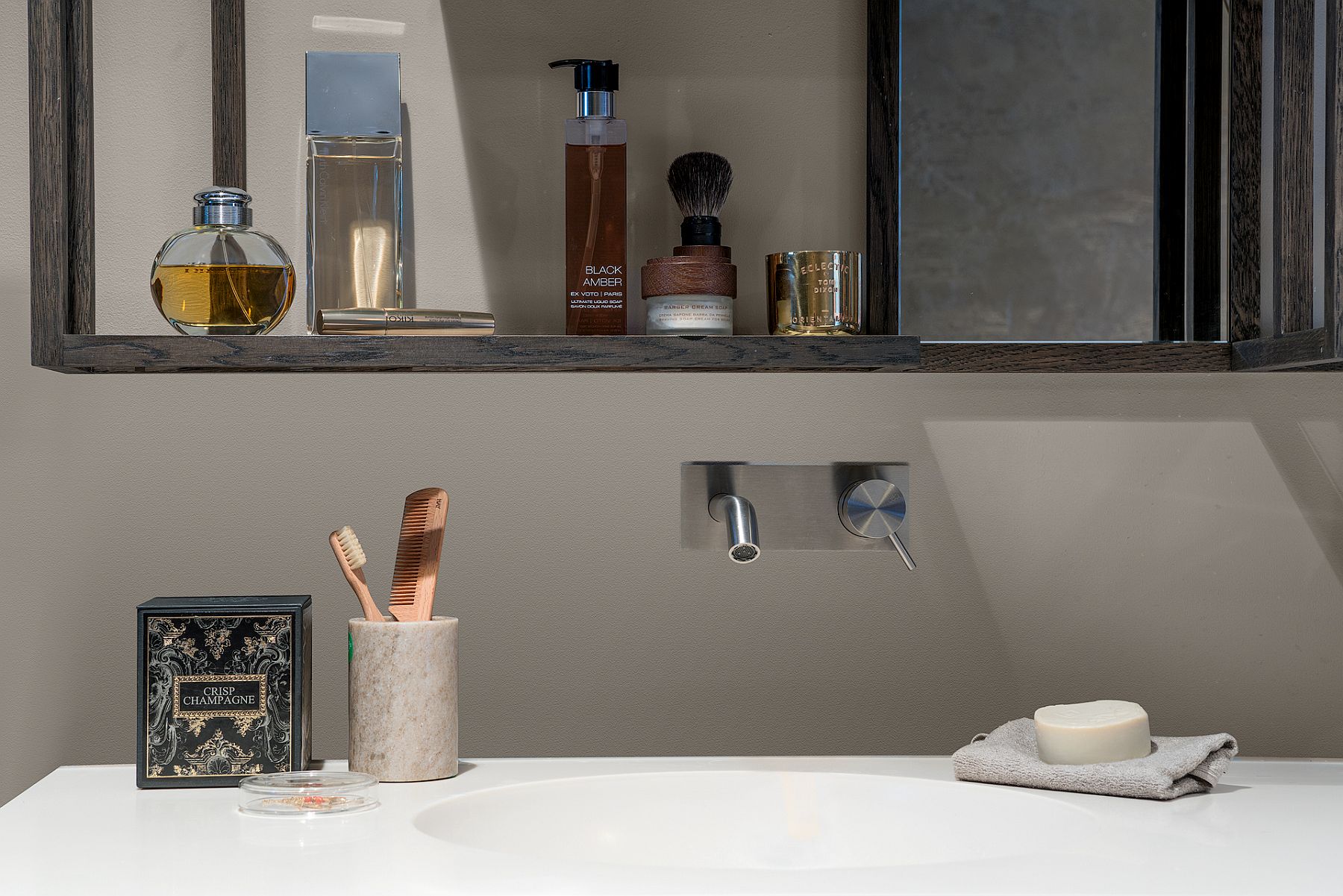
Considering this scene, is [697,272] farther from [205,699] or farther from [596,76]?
[205,699]

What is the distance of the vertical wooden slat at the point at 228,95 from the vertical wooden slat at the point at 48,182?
18cm

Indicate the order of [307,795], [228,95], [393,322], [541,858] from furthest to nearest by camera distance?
[228,95] → [393,322] → [307,795] → [541,858]

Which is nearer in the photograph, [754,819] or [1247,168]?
[754,819]

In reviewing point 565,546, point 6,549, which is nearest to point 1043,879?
point 565,546

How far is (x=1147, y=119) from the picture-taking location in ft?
3.57

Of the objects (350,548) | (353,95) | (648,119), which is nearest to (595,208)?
(648,119)

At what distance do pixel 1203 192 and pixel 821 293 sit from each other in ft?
1.32

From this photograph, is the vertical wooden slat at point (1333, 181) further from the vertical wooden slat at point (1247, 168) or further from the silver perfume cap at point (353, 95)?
the silver perfume cap at point (353, 95)

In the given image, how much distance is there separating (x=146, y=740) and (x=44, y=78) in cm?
52

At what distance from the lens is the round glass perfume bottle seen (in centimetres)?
93

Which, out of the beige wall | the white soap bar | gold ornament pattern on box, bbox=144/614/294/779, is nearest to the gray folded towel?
the white soap bar

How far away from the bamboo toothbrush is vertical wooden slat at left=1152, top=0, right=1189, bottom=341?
2.45ft

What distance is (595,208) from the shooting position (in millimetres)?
1007

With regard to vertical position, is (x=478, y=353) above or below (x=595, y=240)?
below
